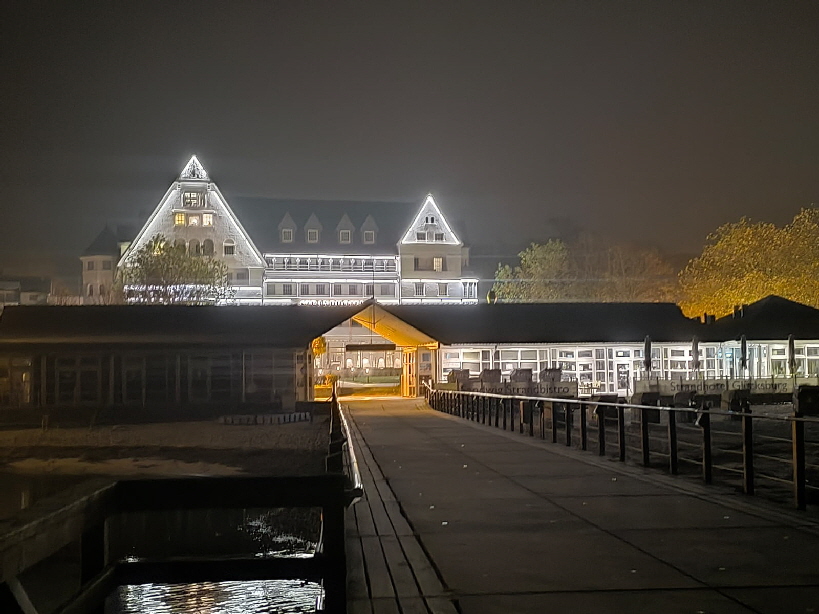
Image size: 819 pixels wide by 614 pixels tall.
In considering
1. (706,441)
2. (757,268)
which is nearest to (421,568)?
(706,441)

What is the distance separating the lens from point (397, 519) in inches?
338

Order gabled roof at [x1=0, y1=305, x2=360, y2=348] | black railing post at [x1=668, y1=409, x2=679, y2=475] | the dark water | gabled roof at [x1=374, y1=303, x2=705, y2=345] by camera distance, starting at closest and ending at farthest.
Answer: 1. the dark water
2. black railing post at [x1=668, y1=409, x2=679, y2=475]
3. gabled roof at [x1=0, y1=305, x2=360, y2=348]
4. gabled roof at [x1=374, y1=303, x2=705, y2=345]

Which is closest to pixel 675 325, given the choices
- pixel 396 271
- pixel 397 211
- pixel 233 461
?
pixel 233 461

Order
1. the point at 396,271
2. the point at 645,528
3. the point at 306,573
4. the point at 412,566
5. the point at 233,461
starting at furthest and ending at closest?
the point at 396,271 → the point at 233,461 → the point at 645,528 → the point at 412,566 → the point at 306,573

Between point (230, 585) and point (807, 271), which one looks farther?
point (807, 271)

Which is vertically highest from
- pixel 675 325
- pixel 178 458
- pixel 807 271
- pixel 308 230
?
pixel 308 230

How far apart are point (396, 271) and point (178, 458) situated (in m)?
55.2

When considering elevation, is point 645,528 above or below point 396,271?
below

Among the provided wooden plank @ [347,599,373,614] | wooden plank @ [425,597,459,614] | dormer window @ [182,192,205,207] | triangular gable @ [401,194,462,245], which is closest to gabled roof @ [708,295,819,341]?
triangular gable @ [401,194,462,245]

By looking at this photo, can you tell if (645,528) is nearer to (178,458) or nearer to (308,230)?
(178,458)

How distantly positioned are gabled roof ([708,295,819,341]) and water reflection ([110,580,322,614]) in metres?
38.2

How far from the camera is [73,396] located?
37.1 m

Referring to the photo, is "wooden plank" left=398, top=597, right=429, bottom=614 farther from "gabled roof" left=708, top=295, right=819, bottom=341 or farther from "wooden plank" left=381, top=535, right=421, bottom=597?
"gabled roof" left=708, top=295, right=819, bottom=341

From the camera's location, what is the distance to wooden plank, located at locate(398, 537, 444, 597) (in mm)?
5848
